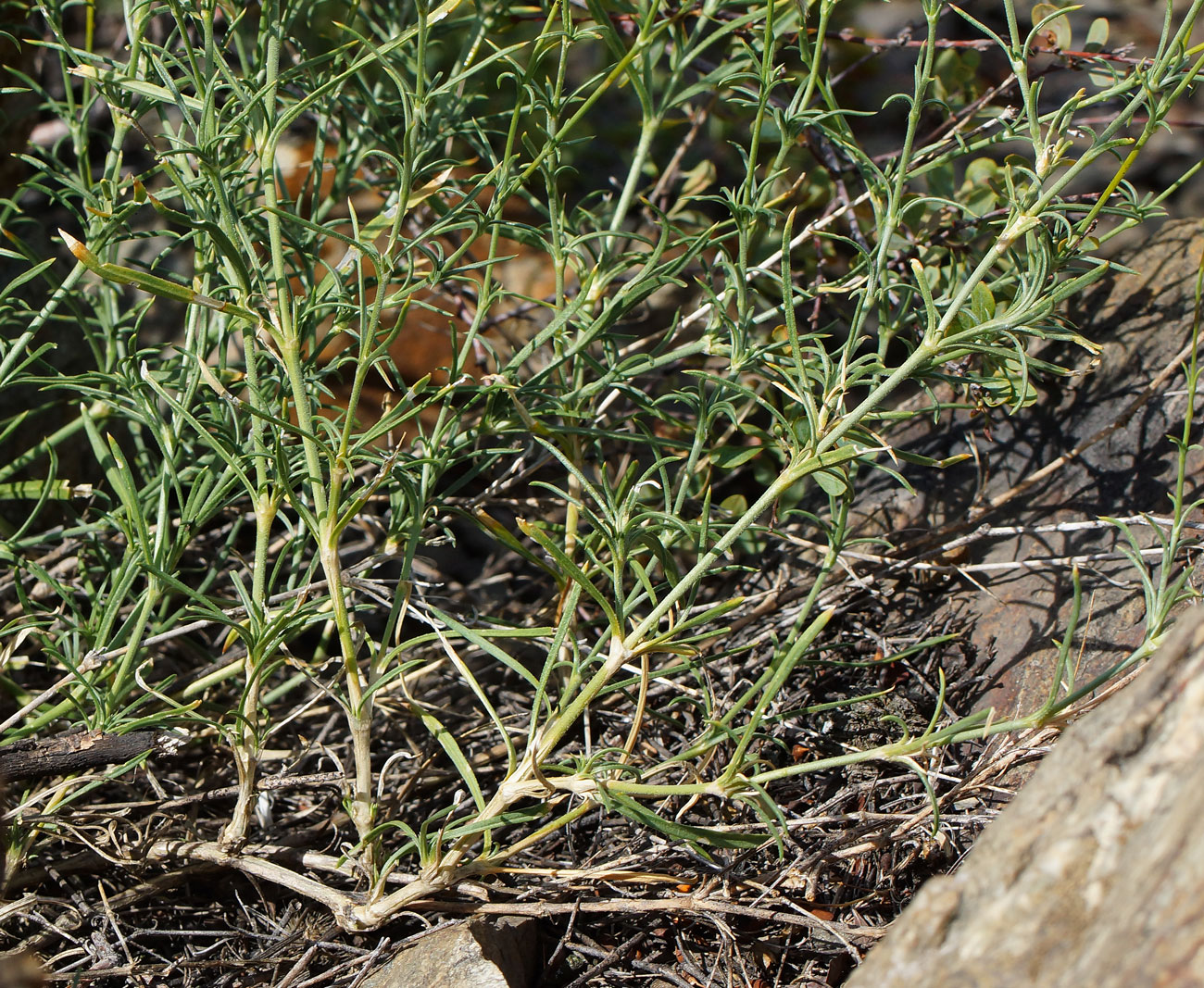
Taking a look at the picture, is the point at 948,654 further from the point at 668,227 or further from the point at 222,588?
the point at 222,588

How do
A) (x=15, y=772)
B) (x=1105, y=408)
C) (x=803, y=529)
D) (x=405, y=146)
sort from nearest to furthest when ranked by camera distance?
(x=405, y=146)
(x=15, y=772)
(x=1105, y=408)
(x=803, y=529)

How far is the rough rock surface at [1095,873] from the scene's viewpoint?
0.79 meters

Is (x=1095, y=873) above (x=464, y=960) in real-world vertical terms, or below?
above

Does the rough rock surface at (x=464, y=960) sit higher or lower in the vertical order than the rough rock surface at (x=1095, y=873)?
lower

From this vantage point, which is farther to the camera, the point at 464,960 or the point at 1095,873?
the point at 464,960

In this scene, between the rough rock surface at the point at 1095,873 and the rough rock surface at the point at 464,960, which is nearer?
the rough rock surface at the point at 1095,873

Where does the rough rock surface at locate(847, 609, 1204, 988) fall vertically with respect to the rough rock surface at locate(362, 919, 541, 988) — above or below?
above

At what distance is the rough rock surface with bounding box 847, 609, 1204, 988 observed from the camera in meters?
0.79

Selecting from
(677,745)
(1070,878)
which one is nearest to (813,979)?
(677,745)

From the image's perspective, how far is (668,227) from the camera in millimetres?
1491

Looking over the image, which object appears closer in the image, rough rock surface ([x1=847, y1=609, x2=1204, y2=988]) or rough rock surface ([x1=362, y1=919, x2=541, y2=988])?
rough rock surface ([x1=847, y1=609, x2=1204, y2=988])

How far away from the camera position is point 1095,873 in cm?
86

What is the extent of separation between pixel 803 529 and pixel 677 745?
603 millimetres

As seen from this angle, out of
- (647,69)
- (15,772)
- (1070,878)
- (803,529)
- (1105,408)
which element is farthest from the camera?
(803,529)
